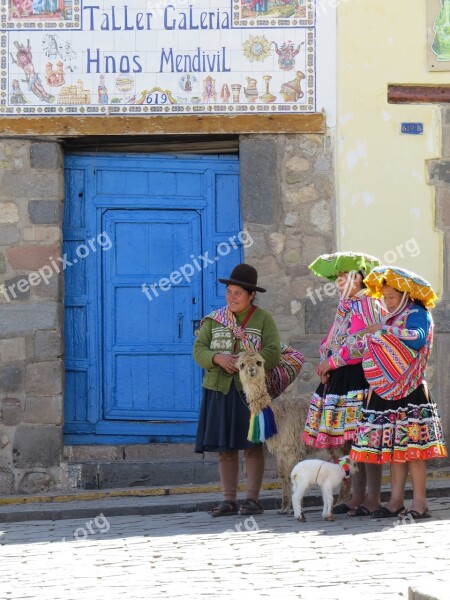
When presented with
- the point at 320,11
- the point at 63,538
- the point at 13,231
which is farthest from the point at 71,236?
the point at 63,538

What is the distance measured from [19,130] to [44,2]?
3.60 ft

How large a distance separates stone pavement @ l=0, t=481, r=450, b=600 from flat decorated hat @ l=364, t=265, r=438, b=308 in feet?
4.53

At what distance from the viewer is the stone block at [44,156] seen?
34.5ft

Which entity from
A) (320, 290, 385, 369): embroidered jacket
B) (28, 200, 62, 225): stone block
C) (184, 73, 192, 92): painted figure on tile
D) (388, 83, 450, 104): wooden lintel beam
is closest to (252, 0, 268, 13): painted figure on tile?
(184, 73, 192, 92): painted figure on tile

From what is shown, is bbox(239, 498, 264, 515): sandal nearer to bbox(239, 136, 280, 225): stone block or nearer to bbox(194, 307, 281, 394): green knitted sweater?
bbox(194, 307, 281, 394): green knitted sweater

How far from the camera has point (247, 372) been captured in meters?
8.36

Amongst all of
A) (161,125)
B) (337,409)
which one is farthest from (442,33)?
(337,409)

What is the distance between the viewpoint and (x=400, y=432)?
313 inches

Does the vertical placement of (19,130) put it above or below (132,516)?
above

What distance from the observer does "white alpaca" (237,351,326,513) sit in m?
8.38

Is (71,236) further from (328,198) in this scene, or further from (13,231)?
(328,198)

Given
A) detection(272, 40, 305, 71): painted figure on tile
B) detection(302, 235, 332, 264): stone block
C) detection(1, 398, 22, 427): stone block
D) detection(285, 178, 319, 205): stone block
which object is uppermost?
detection(272, 40, 305, 71): painted figure on tile

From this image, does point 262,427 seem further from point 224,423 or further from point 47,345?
point 47,345

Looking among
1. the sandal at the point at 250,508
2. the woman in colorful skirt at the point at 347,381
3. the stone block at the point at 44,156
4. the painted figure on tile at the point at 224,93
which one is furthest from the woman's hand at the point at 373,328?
the stone block at the point at 44,156
